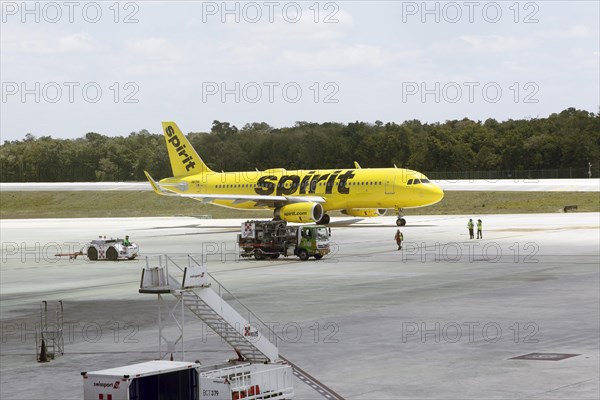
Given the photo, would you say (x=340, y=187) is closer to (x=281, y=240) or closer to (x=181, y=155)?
(x=181, y=155)

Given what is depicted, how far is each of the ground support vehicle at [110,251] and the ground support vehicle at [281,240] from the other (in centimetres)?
781

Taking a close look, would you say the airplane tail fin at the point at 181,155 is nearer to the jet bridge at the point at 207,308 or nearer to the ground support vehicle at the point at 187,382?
the jet bridge at the point at 207,308

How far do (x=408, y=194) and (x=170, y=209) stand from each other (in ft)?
245

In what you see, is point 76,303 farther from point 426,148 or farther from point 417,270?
point 426,148

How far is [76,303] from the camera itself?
4853 cm

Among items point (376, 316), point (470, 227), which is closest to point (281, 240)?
point (470, 227)

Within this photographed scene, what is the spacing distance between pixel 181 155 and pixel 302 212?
2417 cm

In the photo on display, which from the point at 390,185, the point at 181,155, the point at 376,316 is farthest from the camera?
the point at 181,155

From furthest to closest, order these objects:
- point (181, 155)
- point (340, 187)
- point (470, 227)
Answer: point (181, 155)
point (340, 187)
point (470, 227)

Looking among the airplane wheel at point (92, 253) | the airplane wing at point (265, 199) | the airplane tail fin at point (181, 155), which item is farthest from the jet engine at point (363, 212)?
the airplane wheel at point (92, 253)

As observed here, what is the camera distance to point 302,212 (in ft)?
313

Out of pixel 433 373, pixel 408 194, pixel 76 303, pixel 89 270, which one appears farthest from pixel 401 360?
pixel 408 194

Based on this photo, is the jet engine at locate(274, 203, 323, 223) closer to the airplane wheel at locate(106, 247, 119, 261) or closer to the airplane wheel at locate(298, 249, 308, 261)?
the airplane wheel at locate(106, 247, 119, 261)

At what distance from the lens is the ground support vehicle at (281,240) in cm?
6869
